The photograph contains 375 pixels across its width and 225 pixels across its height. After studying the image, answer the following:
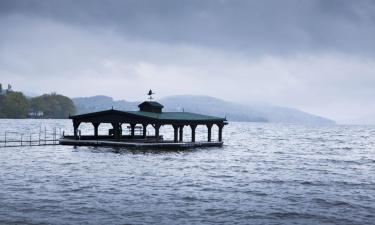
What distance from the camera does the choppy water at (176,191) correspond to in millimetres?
25812

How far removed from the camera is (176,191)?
1330 inches

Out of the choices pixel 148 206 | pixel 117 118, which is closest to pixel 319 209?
pixel 148 206

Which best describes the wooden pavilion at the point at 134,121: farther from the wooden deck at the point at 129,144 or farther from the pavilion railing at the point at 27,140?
the pavilion railing at the point at 27,140

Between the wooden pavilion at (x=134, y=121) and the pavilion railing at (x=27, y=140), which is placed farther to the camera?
the pavilion railing at (x=27, y=140)

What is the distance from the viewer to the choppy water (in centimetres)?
2581

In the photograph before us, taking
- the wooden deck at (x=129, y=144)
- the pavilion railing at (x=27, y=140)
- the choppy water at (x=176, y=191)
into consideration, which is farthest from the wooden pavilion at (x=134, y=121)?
the choppy water at (x=176, y=191)

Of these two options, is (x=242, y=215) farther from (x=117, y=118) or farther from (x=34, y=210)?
(x=117, y=118)

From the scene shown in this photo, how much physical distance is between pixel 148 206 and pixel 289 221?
785cm

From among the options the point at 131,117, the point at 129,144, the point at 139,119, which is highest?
the point at 131,117

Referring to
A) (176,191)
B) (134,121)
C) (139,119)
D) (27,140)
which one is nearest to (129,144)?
(134,121)

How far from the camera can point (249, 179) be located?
41.9 metres

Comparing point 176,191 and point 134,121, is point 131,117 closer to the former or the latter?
point 134,121

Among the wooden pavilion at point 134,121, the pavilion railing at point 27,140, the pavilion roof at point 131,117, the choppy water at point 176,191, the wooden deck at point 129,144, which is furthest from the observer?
the pavilion railing at point 27,140

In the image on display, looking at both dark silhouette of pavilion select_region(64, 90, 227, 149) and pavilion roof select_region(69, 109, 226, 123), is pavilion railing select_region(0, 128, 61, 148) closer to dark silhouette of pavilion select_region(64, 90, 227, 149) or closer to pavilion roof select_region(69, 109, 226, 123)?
dark silhouette of pavilion select_region(64, 90, 227, 149)
